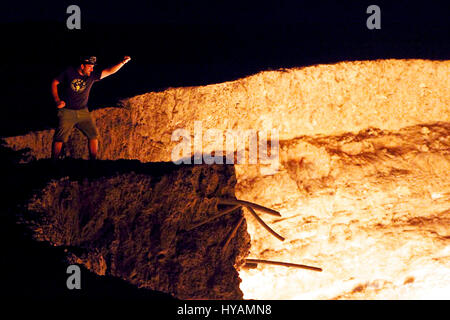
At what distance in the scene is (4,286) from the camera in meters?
2.18

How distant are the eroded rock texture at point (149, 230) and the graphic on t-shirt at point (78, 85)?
0.64 meters

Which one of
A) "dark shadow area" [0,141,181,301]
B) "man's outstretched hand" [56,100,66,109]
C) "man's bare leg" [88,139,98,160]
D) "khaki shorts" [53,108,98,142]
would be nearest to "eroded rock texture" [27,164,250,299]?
"dark shadow area" [0,141,181,301]

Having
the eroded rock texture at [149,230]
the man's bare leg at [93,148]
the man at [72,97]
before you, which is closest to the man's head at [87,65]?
the man at [72,97]

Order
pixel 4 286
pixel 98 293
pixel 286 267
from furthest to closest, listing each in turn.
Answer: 1. pixel 286 267
2. pixel 98 293
3. pixel 4 286

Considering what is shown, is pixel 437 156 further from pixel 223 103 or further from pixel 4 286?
pixel 4 286

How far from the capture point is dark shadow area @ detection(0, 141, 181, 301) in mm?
2217

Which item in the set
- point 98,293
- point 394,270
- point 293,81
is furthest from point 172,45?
point 394,270

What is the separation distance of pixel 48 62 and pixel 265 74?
2.01 metres

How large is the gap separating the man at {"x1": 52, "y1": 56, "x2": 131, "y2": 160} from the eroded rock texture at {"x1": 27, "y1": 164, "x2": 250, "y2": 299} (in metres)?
0.39

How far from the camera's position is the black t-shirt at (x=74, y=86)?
106 inches

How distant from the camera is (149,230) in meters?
2.70

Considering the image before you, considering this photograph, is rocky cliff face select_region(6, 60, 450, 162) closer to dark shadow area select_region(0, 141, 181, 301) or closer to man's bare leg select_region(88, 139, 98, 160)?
man's bare leg select_region(88, 139, 98, 160)

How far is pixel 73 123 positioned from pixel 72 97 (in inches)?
7.1

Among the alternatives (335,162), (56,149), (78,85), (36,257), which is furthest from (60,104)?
(335,162)
